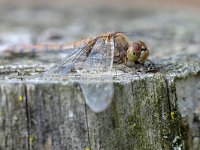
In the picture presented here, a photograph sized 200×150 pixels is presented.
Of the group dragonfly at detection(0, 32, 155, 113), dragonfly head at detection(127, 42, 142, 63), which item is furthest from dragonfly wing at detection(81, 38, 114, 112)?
dragonfly head at detection(127, 42, 142, 63)

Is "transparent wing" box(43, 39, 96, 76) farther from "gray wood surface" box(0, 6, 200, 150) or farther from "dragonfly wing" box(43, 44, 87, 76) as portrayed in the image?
"gray wood surface" box(0, 6, 200, 150)

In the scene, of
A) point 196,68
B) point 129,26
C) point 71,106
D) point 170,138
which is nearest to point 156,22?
point 129,26

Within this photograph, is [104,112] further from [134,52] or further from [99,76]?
[134,52]

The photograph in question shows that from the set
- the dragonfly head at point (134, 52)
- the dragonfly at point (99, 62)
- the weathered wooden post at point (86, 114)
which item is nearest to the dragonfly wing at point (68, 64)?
the dragonfly at point (99, 62)

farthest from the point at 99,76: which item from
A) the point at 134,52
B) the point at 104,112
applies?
the point at 134,52

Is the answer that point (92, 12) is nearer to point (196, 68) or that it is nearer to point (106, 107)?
point (196, 68)

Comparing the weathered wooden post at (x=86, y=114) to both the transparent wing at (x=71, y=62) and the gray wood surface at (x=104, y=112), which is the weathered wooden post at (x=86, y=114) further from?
the transparent wing at (x=71, y=62)

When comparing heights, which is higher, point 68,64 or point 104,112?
point 68,64
